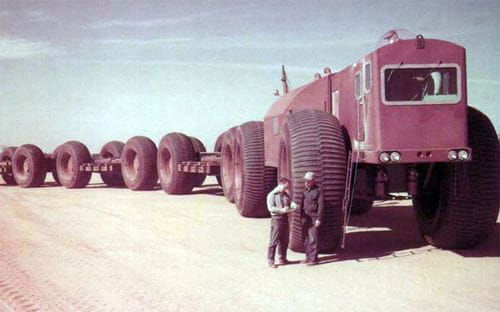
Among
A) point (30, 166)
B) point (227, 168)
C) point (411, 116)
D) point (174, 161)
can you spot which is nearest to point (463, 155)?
point (411, 116)

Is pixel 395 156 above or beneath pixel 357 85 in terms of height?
beneath

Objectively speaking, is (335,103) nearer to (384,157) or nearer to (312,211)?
(384,157)

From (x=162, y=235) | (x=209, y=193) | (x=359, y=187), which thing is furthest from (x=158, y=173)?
(x=359, y=187)

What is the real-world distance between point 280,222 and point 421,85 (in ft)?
9.51

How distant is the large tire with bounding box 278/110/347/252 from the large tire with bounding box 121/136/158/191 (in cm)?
1118

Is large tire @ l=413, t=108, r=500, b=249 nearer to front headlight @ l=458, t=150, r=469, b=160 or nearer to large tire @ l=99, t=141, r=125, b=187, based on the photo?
front headlight @ l=458, t=150, r=469, b=160

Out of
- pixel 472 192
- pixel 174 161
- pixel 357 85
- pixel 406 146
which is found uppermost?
pixel 357 85

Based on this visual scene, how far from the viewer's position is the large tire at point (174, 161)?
17.6 meters

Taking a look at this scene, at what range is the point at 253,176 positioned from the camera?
1220 cm

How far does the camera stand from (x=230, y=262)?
8109 millimetres

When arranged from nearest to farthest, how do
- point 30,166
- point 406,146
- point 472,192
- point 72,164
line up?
point 406,146, point 472,192, point 72,164, point 30,166

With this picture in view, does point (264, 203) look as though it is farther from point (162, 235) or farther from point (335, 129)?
point (335, 129)

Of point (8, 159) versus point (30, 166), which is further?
point (8, 159)

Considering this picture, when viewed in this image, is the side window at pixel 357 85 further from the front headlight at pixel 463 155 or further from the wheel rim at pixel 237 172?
the wheel rim at pixel 237 172
